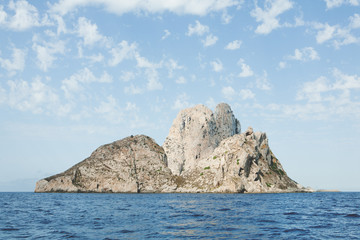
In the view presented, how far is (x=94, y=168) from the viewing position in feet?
542

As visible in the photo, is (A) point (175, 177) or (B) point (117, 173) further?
(A) point (175, 177)

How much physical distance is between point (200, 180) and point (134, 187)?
35307mm

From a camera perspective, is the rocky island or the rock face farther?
the rock face

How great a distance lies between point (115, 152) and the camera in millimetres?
175250

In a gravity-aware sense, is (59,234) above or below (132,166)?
below

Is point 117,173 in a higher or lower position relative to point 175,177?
higher

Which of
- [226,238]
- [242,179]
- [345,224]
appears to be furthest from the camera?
[242,179]

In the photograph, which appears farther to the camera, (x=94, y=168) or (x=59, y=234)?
(x=94, y=168)

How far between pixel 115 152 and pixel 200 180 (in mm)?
52676

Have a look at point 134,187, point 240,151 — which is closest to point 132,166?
point 134,187

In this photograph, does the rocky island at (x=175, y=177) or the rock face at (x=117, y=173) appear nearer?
the rocky island at (x=175, y=177)

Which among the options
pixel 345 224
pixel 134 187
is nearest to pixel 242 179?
pixel 134 187

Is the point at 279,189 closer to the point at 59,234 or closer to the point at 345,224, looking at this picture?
the point at 345,224

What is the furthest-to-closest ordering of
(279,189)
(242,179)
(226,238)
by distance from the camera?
(279,189) < (242,179) < (226,238)
